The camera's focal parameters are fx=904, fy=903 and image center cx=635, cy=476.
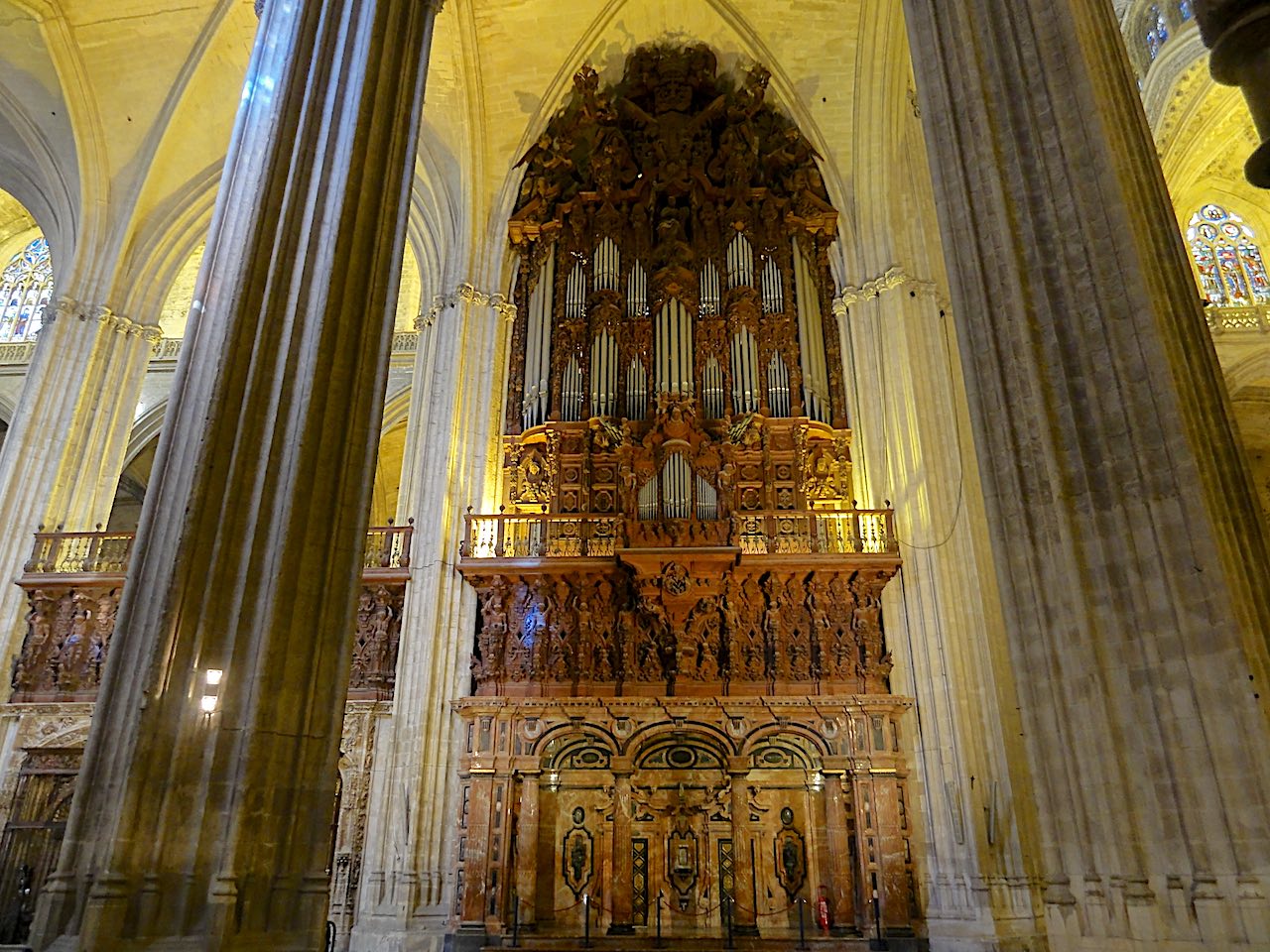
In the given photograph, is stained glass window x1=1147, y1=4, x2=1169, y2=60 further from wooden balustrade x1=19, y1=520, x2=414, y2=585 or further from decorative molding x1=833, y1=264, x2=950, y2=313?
wooden balustrade x1=19, y1=520, x2=414, y2=585

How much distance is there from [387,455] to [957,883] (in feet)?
49.6

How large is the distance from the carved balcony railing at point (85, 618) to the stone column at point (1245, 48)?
36.3ft

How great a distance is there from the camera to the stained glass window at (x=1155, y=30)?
1523cm

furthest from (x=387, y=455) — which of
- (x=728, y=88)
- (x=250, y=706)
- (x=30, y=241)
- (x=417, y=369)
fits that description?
(x=250, y=706)

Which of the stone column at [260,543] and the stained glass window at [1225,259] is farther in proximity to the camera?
the stained glass window at [1225,259]

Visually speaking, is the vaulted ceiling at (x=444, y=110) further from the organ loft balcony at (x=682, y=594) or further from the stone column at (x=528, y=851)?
the stone column at (x=528, y=851)

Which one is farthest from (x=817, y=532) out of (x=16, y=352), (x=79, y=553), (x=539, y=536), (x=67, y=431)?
(x=16, y=352)

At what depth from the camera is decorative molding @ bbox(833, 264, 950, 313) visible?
1345cm

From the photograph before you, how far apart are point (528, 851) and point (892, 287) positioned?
9450 millimetres

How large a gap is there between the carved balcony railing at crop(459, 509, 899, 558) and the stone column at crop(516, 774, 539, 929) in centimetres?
306

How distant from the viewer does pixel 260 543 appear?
584cm

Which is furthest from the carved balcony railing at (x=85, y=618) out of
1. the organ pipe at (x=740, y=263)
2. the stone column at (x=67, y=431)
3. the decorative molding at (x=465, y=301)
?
the organ pipe at (x=740, y=263)

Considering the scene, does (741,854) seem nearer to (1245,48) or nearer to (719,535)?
(719,535)

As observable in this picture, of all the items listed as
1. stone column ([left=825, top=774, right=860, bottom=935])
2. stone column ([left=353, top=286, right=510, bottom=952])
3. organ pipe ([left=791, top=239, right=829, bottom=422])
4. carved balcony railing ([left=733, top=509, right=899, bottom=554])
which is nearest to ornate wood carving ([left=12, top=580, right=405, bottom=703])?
stone column ([left=353, top=286, right=510, bottom=952])
